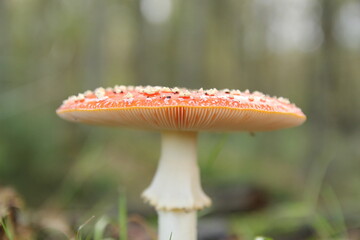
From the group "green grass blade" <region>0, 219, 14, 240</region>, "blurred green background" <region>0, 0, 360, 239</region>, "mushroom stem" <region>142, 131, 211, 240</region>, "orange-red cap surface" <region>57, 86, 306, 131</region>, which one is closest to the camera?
"orange-red cap surface" <region>57, 86, 306, 131</region>

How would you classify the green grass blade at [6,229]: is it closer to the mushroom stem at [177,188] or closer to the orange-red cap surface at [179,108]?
the orange-red cap surface at [179,108]

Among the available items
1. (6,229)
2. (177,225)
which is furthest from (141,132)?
(6,229)

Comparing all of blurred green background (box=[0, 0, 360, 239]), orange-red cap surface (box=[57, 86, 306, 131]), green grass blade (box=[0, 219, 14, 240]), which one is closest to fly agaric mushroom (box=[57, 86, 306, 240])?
orange-red cap surface (box=[57, 86, 306, 131])

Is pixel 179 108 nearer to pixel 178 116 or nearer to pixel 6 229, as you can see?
pixel 178 116

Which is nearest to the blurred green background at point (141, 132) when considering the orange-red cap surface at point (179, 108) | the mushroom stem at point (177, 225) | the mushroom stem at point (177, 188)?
the mushroom stem at point (177, 188)

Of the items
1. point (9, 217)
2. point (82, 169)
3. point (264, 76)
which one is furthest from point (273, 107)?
point (264, 76)

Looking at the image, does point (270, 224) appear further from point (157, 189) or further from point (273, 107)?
point (273, 107)

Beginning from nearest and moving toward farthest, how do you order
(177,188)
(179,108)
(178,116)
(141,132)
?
(179,108), (178,116), (177,188), (141,132)

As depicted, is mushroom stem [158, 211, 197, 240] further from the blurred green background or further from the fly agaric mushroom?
the blurred green background
